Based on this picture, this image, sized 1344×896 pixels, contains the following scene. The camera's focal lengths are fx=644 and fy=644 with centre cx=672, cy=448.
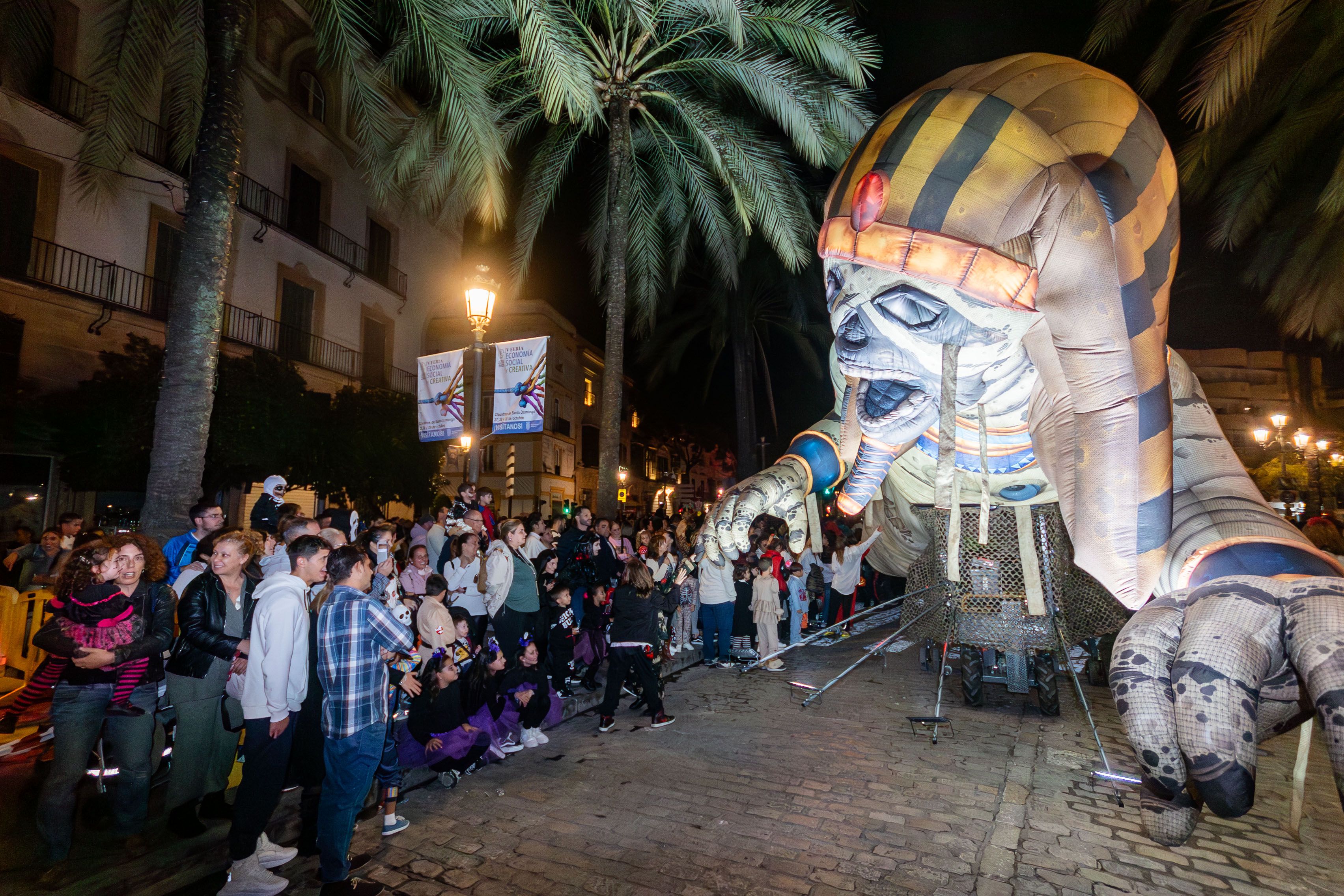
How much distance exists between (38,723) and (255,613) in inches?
168

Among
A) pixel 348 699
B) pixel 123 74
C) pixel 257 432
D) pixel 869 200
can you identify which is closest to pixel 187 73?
pixel 123 74

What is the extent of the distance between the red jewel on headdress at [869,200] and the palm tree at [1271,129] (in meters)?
4.93

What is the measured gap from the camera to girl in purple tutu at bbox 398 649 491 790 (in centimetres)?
481

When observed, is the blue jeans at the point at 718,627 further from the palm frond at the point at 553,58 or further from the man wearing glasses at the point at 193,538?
the palm frond at the point at 553,58

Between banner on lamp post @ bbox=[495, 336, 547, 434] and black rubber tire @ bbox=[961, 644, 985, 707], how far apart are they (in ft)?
21.0

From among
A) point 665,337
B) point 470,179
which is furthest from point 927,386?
point 665,337

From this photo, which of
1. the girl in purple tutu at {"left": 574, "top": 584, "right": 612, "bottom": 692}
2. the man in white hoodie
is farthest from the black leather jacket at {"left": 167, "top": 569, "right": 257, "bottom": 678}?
the girl in purple tutu at {"left": 574, "top": 584, "right": 612, "bottom": 692}

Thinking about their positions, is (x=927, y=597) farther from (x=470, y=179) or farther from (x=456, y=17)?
(x=456, y=17)

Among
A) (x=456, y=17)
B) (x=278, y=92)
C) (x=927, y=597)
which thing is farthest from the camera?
(x=278, y=92)

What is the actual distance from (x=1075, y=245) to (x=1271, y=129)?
1053 cm

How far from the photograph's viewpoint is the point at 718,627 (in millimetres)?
8945

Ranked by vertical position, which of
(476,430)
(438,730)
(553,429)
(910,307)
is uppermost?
(553,429)

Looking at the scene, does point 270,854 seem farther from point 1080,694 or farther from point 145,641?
point 1080,694

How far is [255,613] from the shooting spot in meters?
3.48
